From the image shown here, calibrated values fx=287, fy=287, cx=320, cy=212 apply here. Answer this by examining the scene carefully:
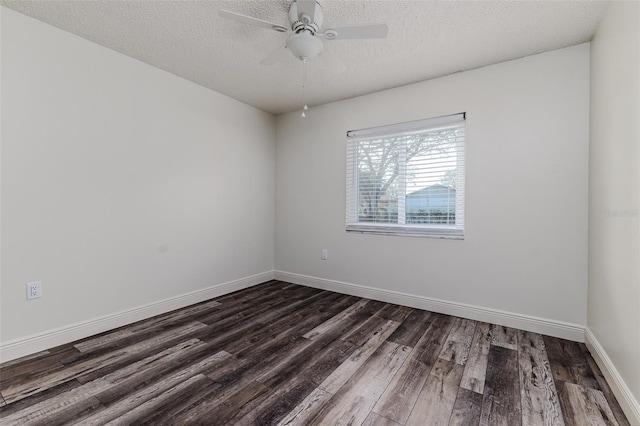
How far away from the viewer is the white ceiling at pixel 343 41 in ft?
6.23

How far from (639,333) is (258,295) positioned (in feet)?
10.1

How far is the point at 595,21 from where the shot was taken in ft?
6.56

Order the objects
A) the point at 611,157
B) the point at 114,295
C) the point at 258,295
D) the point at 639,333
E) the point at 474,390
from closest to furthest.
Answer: the point at 639,333 < the point at 474,390 < the point at 611,157 < the point at 114,295 < the point at 258,295

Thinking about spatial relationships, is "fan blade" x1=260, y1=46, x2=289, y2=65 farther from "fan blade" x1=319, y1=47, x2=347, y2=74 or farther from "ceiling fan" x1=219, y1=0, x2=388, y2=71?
"fan blade" x1=319, y1=47, x2=347, y2=74

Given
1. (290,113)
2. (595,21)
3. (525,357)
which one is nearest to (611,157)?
(595,21)

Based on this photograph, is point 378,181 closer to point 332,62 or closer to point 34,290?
point 332,62

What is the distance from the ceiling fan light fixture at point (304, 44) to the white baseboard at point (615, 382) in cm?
258

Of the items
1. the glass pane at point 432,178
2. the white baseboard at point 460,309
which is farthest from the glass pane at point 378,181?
the white baseboard at point 460,309

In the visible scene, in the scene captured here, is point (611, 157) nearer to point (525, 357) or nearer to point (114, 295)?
point (525, 357)

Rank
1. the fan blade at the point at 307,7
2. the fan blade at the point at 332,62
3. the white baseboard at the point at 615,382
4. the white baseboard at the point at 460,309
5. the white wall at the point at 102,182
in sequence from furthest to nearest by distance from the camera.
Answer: the white baseboard at the point at 460,309, the fan blade at the point at 332,62, the white wall at the point at 102,182, the fan blade at the point at 307,7, the white baseboard at the point at 615,382

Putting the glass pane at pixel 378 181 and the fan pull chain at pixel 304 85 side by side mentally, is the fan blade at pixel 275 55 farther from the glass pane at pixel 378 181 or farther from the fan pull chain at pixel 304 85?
the glass pane at pixel 378 181

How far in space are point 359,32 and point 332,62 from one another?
2.05ft

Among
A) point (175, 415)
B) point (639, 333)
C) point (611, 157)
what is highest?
point (611, 157)

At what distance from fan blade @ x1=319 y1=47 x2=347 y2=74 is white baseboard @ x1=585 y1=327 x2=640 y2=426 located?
2.65 meters
